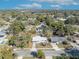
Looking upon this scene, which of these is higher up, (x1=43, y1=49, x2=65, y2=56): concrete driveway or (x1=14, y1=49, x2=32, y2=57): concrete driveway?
(x1=14, y1=49, x2=32, y2=57): concrete driveway

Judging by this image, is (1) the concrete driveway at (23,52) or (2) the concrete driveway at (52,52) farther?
(2) the concrete driveway at (52,52)

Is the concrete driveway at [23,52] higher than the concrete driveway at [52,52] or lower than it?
higher

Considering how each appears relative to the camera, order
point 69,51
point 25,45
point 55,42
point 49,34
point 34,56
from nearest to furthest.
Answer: point 34,56 < point 69,51 < point 25,45 < point 55,42 < point 49,34

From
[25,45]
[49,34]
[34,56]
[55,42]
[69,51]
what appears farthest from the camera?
[49,34]

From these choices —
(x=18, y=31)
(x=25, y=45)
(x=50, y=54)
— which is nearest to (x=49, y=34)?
(x=18, y=31)

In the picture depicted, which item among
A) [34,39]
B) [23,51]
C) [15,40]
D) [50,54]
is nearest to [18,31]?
[34,39]

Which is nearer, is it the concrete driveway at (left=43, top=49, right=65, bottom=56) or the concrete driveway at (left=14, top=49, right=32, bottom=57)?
the concrete driveway at (left=14, top=49, right=32, bottom=57)

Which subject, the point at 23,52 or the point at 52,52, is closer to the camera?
the point at 23,52

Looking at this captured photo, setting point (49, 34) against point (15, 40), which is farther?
point (49, 34)

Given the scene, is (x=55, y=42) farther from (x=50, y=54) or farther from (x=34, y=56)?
(x=34, y=56)

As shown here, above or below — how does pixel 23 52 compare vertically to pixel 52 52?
above
